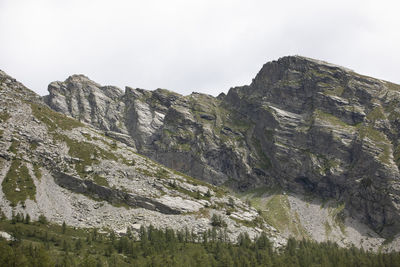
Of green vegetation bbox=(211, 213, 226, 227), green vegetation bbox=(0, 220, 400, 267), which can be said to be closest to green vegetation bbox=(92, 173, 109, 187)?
green vegetation bbox=(0, 220, 400, 267)

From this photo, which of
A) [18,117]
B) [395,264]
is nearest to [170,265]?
[395,264]

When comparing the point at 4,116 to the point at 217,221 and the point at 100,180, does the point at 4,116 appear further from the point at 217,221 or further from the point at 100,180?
the point at 217,221

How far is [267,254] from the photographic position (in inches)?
5699

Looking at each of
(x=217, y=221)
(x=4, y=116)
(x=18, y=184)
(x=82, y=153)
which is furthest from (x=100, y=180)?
(x=4, y=116)

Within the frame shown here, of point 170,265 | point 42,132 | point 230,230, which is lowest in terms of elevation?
point 170,265

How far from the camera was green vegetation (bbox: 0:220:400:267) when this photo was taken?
104 meters

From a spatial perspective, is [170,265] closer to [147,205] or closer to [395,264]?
[147,205]

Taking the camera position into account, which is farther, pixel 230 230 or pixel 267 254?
pixel 230 230

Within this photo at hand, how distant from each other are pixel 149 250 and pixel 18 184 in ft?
212

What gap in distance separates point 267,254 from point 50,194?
99.2 metres

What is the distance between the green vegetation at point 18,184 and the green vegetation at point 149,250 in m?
16.9

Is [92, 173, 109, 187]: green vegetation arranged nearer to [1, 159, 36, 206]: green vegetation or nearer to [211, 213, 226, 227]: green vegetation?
[1, 159, 36, 206]: green vegetation

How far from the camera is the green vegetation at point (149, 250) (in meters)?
104

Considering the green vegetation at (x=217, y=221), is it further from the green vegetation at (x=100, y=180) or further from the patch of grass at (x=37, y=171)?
the patch of grass at (x=37, y=171)
